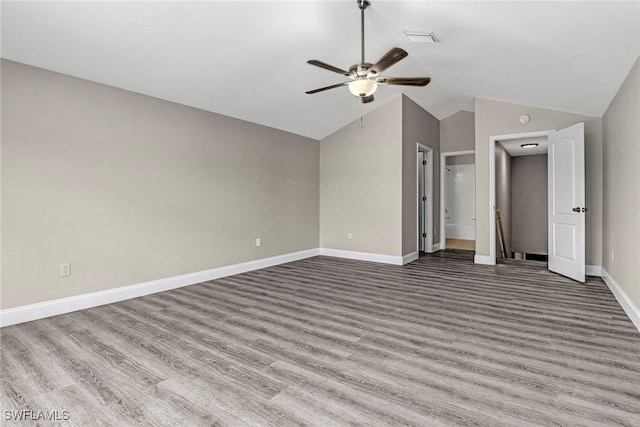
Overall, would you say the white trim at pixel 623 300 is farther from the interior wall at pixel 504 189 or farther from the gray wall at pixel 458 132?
the gray wall at pixel 458 132

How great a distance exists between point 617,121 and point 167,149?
5286mm

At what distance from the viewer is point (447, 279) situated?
179 inches

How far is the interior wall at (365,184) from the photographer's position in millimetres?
5660

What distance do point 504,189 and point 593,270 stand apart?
3348 millimetres

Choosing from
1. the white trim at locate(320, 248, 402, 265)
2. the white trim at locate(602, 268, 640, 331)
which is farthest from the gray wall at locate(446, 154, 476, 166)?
the white trim at locate(602, 268, 640, 331)

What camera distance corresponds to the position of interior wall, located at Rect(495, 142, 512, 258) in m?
6.87

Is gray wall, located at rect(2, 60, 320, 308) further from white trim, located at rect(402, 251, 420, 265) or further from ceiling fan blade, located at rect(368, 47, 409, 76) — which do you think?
ceiling fan blade, located at rect(368, 47, 409, 76)

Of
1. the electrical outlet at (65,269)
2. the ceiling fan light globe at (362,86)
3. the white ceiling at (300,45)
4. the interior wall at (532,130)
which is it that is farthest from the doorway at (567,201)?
the electrical outlet at (65,269)

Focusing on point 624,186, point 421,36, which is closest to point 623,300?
point 624,186

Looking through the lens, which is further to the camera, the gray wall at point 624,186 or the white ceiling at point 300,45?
the gray wall at point 624,186

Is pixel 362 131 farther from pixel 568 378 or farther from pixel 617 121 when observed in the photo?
pixel 568 378

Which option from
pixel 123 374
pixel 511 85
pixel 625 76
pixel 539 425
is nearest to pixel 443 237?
pixel 511 85

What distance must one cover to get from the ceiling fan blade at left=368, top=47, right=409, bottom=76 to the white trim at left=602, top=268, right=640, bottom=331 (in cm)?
298

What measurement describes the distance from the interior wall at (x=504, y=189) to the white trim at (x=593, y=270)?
2.04 metres
